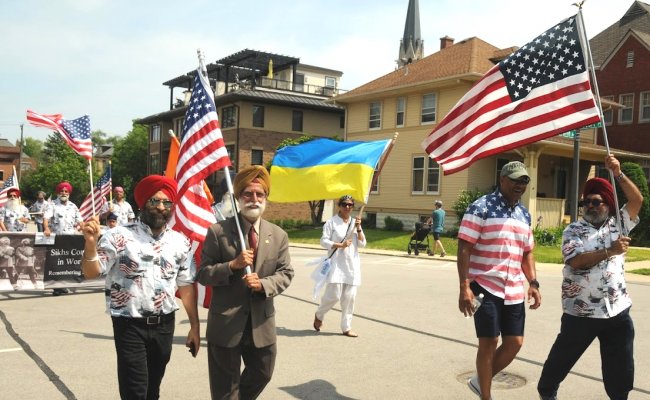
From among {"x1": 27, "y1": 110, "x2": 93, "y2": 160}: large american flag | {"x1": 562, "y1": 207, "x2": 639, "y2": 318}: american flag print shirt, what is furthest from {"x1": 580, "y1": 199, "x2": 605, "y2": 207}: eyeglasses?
{"x1": 27, "y1": 110, "x2": 93, "y2": 160}: large american flag

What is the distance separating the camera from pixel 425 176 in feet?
97.8

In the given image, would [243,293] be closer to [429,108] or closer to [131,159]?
[429,108]

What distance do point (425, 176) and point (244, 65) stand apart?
918 inches

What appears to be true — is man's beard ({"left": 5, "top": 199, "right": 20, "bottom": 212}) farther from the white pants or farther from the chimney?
the chimney

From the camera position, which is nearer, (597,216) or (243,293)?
(243,293)

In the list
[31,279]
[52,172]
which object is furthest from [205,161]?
[52,172]

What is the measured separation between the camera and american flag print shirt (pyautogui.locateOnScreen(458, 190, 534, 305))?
469 centimetres

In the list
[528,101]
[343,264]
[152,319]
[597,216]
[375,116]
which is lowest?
[343,264]

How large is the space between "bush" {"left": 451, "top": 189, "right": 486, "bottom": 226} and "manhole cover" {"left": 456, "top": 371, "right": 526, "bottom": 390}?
20.9 meters

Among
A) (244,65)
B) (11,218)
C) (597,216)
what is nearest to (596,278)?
(597,216)

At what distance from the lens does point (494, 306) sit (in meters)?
4.68

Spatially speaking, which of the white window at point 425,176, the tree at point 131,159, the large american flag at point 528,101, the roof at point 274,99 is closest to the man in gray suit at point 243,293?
the large american flag at point 528,101

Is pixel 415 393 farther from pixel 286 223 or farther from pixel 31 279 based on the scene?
pixel 286 223

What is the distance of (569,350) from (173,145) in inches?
195
